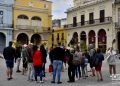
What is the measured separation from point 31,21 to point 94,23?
12064 millimetres

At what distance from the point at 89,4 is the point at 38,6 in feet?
34.8

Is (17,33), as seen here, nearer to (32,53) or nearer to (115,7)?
(115,7)

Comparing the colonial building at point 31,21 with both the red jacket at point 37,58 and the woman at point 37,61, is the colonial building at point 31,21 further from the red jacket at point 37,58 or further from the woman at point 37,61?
the red jacket at point 37,58

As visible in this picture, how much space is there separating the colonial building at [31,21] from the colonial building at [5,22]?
866 millimetres

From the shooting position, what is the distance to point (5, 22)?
4756cm

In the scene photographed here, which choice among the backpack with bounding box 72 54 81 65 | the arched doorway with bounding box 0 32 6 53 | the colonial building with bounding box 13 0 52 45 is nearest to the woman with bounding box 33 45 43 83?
the backpack with bounding box 72 54 81 65

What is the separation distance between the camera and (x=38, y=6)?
2050 inches

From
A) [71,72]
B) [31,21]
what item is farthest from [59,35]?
[71,72]

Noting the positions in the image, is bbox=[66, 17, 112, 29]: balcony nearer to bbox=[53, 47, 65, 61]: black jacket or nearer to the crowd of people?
the crowd of people

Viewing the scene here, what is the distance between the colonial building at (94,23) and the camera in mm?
40469

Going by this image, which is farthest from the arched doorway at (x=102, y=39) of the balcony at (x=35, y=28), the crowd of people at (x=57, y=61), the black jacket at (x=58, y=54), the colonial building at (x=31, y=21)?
the black jacket at (x=58, y=54)

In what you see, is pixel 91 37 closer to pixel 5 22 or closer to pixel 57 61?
pixel 5 22

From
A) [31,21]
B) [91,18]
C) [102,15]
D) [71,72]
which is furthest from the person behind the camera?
[31,21]

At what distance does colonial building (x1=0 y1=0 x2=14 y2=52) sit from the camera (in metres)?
47.1
